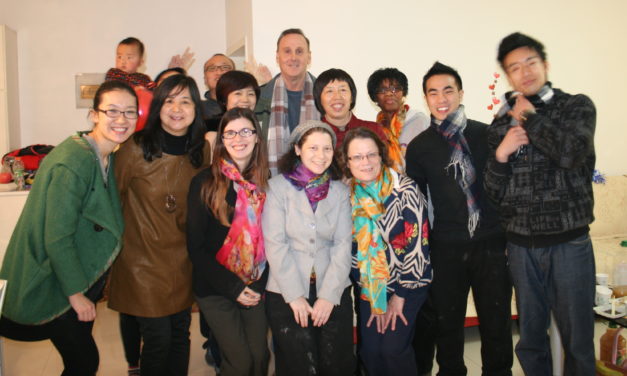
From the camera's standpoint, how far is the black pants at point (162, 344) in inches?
76.2

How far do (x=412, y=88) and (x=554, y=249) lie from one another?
2.62 m

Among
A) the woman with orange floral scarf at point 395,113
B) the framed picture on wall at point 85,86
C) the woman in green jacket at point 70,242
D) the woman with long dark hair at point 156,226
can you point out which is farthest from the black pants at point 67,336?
the framed picture on wall at point 85,86

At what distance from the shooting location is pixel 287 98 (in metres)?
2.67

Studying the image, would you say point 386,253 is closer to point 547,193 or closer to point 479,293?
point 479,293

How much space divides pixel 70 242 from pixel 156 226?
346mm

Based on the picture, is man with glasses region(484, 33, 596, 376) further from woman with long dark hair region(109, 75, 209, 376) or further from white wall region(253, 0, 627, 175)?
white wall region(253, 0, 627, 175)

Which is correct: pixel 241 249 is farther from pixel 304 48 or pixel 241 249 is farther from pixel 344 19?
pixel 344 19

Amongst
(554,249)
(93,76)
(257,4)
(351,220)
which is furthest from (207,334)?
(93,76)

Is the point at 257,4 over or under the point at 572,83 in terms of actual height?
over

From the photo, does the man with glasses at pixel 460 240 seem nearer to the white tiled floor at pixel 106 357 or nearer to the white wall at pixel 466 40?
the white tiled floor at pixel 106 357

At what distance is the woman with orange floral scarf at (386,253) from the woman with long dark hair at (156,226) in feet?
2.59

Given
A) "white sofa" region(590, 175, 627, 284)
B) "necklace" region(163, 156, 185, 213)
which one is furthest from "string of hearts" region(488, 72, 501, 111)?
"necklace" region(163, 156, 185, 213)

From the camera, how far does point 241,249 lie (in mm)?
1887

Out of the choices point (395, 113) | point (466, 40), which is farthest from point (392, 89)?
point (466, 40)
